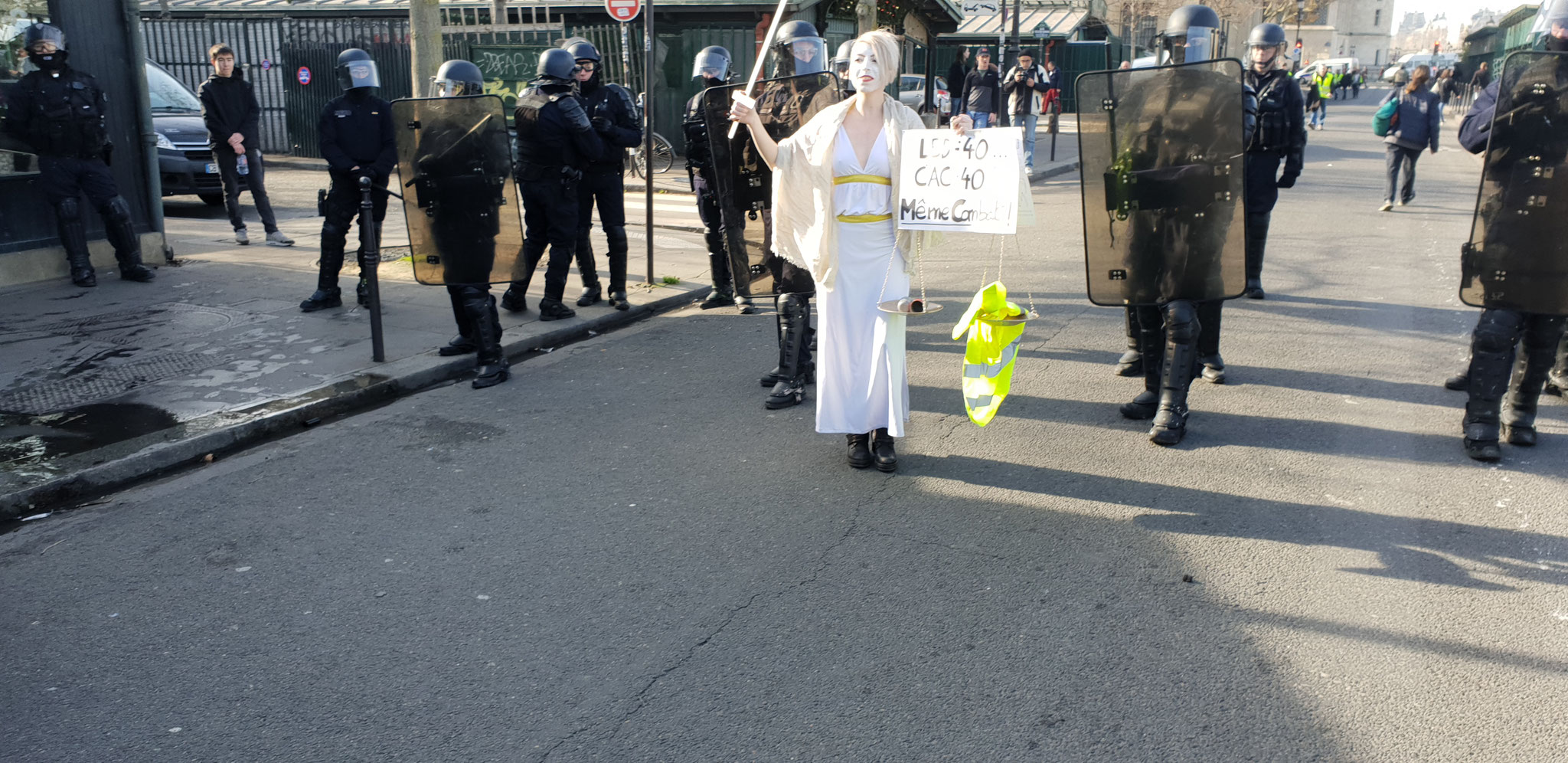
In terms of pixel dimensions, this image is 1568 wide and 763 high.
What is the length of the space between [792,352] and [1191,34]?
2739 millimetres

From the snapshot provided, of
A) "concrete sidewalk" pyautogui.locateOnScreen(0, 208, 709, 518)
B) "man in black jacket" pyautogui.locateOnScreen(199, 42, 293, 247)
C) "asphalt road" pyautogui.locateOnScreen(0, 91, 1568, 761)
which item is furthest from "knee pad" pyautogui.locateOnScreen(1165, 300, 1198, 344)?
"man in black jacket" pyautogui.locateOnScreen(199, 42, 293, 247)

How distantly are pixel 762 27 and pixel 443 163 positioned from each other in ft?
46.9

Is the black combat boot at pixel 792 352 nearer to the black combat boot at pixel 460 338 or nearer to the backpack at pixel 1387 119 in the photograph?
the black combat boot at pixel 460 338

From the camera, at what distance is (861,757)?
3002mm

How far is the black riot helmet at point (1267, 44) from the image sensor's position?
291 inches

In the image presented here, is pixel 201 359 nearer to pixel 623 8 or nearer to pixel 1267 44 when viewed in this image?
pixel 623 8

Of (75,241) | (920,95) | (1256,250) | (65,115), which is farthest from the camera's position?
(920,95)

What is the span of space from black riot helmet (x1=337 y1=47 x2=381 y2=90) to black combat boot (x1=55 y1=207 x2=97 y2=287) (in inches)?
108

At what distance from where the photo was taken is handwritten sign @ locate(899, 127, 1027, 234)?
4492mm

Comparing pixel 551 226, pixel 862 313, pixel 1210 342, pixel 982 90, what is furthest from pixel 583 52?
pixel 982 90

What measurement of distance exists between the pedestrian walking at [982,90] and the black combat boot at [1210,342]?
11.1 meters

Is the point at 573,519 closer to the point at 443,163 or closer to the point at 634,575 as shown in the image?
the point at 634,575

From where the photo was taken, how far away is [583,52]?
28.0 feet

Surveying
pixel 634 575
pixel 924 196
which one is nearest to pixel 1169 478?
pixel 924 196
